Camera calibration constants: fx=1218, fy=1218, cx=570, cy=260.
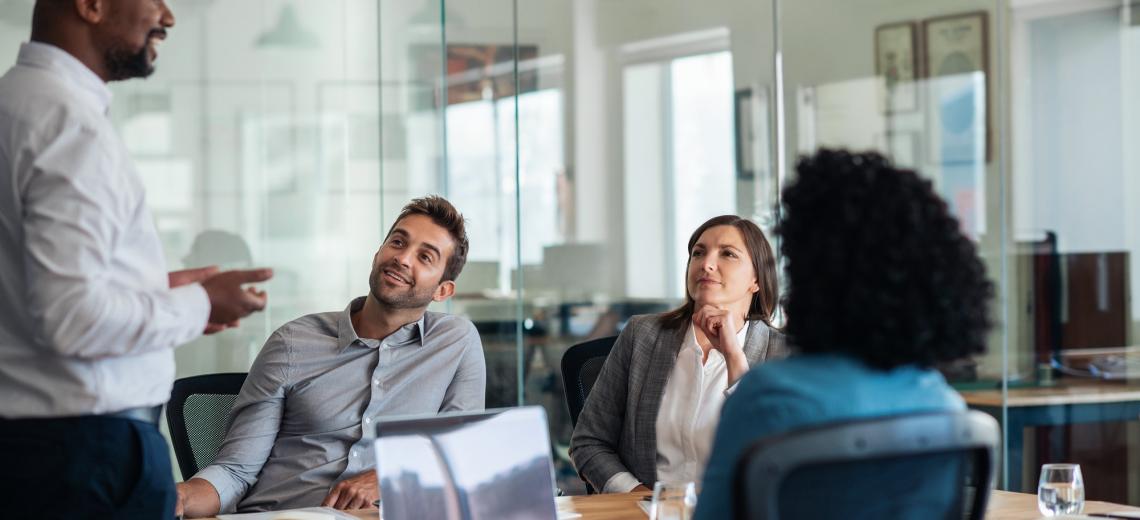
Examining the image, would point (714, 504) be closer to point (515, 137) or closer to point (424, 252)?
point (424, 252)

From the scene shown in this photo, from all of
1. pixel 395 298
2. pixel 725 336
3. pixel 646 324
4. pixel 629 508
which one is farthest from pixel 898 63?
pixel 629 508

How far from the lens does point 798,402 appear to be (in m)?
1.37

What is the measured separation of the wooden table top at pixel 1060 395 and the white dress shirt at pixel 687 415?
79.0 inches

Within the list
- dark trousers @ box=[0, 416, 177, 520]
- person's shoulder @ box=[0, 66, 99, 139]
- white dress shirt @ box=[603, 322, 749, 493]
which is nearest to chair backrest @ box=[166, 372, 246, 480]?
white dress shirt @ box=[603, 322, 749, 493]

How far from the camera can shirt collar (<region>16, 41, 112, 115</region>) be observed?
1739 millimetres

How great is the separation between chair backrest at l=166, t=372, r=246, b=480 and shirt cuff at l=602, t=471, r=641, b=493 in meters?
0.91

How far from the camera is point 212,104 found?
417 cm

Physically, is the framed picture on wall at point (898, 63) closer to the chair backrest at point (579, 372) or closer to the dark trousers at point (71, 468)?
the chair backrest at point (579, 372)

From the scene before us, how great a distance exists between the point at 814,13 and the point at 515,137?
4.26 ft

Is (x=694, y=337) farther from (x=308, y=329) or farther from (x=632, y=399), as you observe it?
(x=308, y=329)

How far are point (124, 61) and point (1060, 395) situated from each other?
384cm

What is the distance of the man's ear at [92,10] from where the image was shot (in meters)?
1.76

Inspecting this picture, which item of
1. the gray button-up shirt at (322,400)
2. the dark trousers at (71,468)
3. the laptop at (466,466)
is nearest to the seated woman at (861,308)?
the laptop at (466,466)

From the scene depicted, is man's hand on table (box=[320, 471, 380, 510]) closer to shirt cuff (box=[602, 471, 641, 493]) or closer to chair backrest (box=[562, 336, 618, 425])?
shirt cuff (box=[602, 471, 641, 493])
